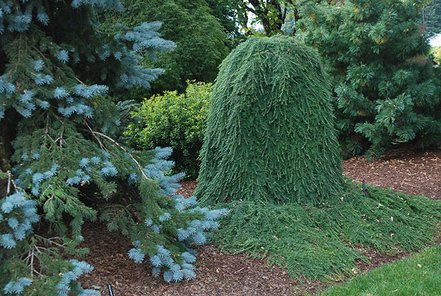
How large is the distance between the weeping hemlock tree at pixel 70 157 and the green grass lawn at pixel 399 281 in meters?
1.20

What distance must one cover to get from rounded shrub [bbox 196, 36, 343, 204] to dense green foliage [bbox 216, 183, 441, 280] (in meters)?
0.20

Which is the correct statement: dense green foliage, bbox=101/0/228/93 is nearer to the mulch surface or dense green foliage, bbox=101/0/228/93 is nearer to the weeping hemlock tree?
the weeping hemlock tree

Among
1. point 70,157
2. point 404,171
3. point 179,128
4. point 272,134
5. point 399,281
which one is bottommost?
point 399,281

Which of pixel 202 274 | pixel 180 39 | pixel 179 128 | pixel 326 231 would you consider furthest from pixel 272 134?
pixel 180 39

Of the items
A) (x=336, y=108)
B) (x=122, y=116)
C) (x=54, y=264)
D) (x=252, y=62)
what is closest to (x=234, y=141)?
(x=252, y=62)

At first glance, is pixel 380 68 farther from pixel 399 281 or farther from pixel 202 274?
pixel 202 274

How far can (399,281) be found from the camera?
4176 millimetres

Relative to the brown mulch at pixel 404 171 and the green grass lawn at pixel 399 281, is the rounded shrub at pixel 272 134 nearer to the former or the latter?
the green grass lawn at pixel 399 281

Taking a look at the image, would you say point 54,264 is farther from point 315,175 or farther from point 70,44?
point 315,175

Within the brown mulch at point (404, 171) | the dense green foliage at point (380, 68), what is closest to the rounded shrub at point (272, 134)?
the brown mulch at point (404, 171)

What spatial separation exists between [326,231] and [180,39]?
→ 254 inches

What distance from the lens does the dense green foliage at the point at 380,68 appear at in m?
8.43

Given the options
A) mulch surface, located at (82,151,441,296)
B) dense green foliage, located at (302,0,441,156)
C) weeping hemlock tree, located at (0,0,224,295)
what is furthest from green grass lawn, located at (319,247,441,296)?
dense green foliage, located at (302,0,441,156)

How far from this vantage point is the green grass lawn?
13.1 ft
